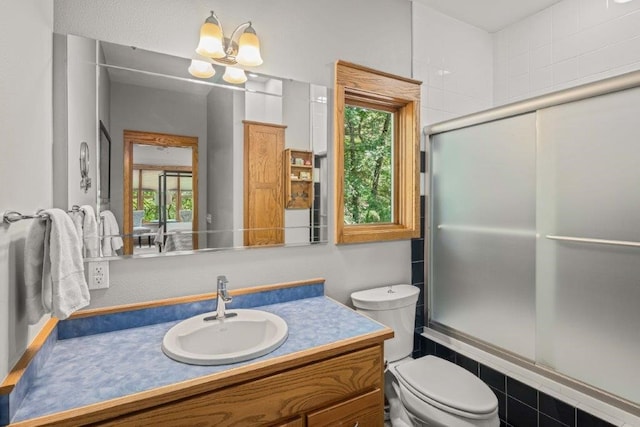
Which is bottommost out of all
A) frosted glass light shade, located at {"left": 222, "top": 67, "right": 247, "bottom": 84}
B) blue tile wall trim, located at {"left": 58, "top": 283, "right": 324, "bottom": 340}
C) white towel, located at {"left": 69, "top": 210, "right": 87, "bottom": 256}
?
blue tile wall trim, located at {"left": 58, "top": 283, "right": 324, "bottom": 340}

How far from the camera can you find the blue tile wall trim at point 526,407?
1.42 metres

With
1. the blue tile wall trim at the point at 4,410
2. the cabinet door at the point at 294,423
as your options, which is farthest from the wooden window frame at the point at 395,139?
the blue tile wall trim at the point at 4,410

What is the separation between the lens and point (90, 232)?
123 cm

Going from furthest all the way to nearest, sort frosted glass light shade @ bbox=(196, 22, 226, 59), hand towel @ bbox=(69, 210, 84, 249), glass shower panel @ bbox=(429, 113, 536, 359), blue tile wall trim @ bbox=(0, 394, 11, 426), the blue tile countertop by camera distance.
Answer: glass shower panel @ bbox=(429, 113, 536, 359) → frosted glass light shade @ bbox=(196, 22, 226, 59) → hand towel @ bbox=(69, 210, 84, 249) → the blue tile countertop → blue tile wall trim @ bbox=(0, 394, 11, 426)

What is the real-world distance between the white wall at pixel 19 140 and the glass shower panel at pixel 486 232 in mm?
1996

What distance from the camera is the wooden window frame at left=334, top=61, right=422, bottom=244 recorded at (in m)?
1.84

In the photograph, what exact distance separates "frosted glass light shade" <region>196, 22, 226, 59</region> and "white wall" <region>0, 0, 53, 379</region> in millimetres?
526

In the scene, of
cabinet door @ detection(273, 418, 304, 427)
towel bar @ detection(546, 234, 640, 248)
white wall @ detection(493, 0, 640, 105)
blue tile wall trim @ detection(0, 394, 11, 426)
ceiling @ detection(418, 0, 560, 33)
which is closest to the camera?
blue tile wall trim @ detection(0, 394, 11, 426)

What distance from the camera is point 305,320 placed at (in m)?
1.39

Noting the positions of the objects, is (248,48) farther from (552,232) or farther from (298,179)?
(552,232)

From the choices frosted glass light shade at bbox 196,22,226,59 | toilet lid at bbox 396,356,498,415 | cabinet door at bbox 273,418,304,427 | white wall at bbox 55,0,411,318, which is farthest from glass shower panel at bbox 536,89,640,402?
frosted glass light shade at bbox 196,22,226,59

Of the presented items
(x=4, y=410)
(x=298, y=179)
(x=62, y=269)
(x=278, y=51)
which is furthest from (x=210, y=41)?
(x=4, y=410)

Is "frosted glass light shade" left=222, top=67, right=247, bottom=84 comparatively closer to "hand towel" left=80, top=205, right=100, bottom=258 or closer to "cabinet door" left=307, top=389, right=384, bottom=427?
"hand towel" left=80, top=205, right=100, bottom=258

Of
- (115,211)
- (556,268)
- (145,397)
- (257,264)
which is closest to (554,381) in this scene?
(556,268)
